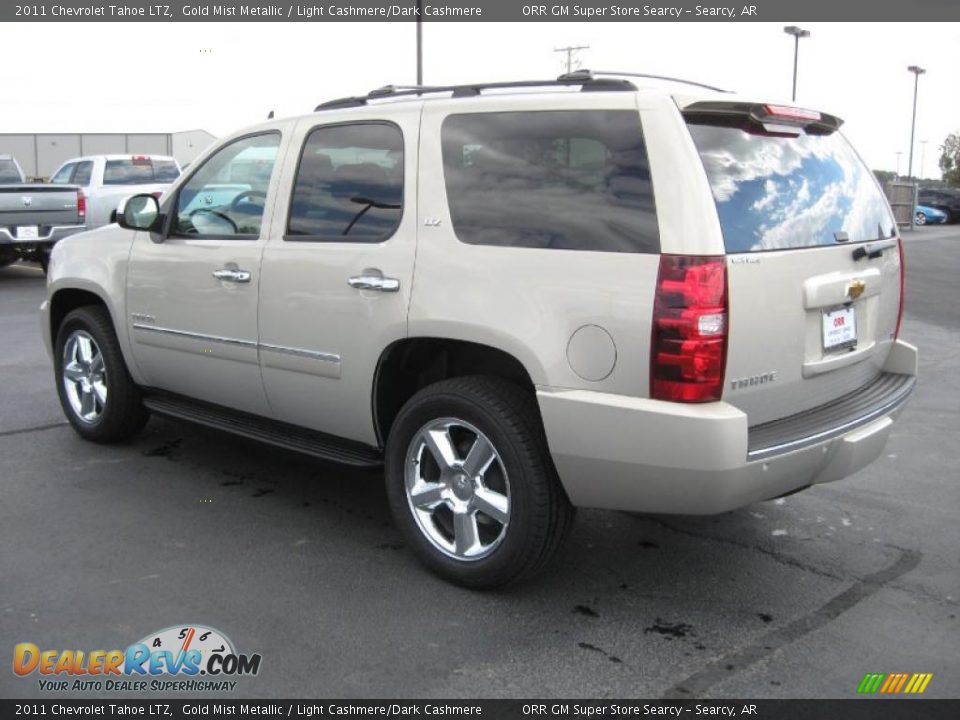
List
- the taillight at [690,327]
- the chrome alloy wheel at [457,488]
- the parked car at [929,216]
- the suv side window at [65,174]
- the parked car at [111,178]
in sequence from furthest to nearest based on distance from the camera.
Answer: the parked car at [929,216] < the suv side window at [65,174] < the parked car at [111,178] < the chrome alloy wheel at [457,488] < the taillight at [690,327]

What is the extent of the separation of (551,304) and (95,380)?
341 centimetres

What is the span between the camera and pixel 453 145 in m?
4.10

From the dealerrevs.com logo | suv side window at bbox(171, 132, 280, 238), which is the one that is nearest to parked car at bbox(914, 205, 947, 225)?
suv side window at bbox(171, 132, 280, 238)

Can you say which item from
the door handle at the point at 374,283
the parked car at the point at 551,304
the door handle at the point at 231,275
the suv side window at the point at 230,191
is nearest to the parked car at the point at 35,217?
the suv side window at the point at 230,191

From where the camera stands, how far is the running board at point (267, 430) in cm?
446

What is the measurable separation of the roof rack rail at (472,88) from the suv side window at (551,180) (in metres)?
0.14

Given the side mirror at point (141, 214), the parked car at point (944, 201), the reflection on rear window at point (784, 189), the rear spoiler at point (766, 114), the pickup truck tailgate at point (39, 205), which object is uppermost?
the rear spoiler at point (766, 114)

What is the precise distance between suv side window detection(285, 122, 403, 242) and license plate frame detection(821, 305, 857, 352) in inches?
68.6

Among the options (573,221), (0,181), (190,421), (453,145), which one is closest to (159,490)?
(190,421)

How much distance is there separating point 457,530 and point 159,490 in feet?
6.34

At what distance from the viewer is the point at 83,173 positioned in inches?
729

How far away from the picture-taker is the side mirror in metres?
5.34

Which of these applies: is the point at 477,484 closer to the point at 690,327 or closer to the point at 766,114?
the point at 690,327
